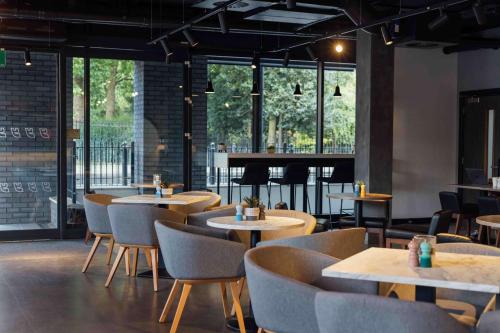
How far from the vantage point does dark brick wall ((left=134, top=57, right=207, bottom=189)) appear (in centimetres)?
1018

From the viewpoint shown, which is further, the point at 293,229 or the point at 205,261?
the point at 293,229

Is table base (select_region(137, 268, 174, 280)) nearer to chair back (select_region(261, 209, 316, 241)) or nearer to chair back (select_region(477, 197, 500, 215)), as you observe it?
chair back (select_region(261, 209, 316, 241))

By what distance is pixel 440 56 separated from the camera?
11.8 metres

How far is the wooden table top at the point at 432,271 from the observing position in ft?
9.70

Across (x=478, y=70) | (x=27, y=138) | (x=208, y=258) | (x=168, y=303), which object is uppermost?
(x=478, y=70)

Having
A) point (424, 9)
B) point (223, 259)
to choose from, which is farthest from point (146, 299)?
point (424, 9)

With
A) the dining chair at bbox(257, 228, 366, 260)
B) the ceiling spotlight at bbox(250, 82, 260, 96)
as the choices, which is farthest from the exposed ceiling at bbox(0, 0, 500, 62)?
the dining chair at bbox(257, 228, 366, 260)

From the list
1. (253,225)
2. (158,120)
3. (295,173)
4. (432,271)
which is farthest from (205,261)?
(295,173)

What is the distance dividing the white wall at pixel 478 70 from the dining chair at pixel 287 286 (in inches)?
339

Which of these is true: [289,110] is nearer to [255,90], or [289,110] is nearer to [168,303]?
[255,90]

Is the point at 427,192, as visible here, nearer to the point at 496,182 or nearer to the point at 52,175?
the point at 496,182

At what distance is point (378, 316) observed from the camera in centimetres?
272

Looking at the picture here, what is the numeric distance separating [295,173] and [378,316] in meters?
7.97

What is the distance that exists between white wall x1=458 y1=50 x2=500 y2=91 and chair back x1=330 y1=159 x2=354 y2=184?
2600mm
